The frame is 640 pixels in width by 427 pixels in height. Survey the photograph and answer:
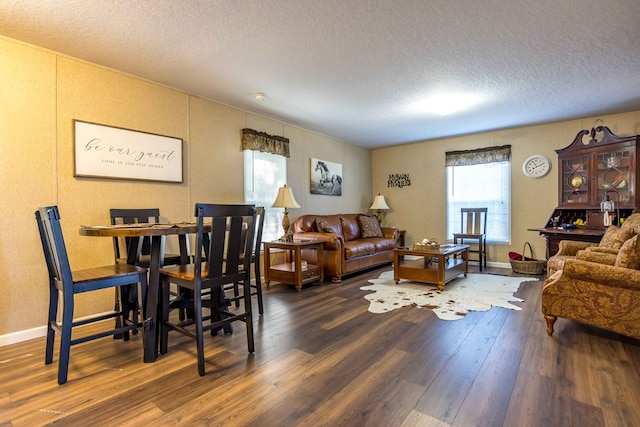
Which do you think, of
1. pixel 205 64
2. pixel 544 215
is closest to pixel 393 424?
pixel 205 64

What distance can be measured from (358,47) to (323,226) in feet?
8.93

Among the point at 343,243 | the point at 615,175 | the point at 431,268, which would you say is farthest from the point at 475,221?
the point at 343,243

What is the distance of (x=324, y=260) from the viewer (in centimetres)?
447

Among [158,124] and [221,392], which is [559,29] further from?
[158,124]

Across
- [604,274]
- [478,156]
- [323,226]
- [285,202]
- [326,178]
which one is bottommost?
[604,274]

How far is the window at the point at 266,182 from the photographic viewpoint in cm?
442

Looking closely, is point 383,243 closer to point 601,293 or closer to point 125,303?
point 601,293

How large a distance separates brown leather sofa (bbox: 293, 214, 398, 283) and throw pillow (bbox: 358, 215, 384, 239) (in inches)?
1.0

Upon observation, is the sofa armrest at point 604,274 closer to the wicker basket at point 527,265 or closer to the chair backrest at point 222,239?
the chair backrest at point 222,239

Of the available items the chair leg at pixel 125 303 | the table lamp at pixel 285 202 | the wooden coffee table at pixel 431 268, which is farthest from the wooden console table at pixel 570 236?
the chair leg at pixel 125 303

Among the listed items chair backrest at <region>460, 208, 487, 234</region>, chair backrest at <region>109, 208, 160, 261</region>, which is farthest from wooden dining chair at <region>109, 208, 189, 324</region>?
chair backrest at <region>460, 208, 487, 234</region>

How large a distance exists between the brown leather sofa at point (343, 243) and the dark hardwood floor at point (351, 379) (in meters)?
1.64

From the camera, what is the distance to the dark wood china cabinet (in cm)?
412

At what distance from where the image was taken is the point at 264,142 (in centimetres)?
451
